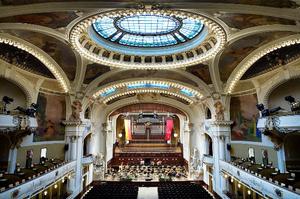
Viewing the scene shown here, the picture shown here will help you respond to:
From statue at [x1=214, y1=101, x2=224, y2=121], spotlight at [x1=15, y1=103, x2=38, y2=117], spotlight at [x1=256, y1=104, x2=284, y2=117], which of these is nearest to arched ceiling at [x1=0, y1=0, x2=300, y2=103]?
statue at [x1=214, y1=101, x2=224, y2=121]

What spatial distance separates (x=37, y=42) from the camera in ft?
39.3

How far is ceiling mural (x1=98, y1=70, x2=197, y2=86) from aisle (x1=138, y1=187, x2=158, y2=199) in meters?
9.82

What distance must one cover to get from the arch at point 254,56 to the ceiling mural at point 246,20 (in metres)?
1.78

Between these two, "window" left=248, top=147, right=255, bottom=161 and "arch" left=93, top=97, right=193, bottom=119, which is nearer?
"window" left=248, top=147, right=255, bottom=161

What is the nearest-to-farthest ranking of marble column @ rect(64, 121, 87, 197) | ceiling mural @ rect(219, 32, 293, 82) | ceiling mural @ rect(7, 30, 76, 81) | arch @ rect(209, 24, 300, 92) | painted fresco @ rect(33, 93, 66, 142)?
arch @ rect(209, 24, 300, 92) → ceiling mural @ rect(7, 30, 76, 81) → ceiling mural @ rect(219, 32, 293, 82) → painted fresco @ rect(33, 93, 66, 142) → marble column @ rect(64, 121, 87, 197)

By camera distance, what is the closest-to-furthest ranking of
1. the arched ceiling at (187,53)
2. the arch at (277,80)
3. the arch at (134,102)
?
the arched ceiling at (187,53)
the arch at (277,80)
the arch at (134,102)

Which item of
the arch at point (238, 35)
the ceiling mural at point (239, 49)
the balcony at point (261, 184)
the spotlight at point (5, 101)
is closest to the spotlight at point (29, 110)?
the spotlight at point (5, 101)

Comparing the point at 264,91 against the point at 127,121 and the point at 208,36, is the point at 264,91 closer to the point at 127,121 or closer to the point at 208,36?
the point at 208,36

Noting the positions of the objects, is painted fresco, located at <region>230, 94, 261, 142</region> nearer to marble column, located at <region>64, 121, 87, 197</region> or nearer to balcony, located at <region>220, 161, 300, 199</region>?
balcony, located at <region>220, 161, 300, 199</region>

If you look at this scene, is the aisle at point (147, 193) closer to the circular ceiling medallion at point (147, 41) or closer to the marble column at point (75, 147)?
the marble column at point (75, 147)

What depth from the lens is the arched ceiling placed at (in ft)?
24.7

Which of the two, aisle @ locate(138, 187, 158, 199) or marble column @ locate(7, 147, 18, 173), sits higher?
marble column @ locate(7, 147, 18, 173)

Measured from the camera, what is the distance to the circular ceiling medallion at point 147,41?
1243 centimetres

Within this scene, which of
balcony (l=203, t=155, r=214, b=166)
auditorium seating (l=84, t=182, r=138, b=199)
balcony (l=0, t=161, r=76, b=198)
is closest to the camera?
balcony (l=0, t=161, r=76, b=198)
